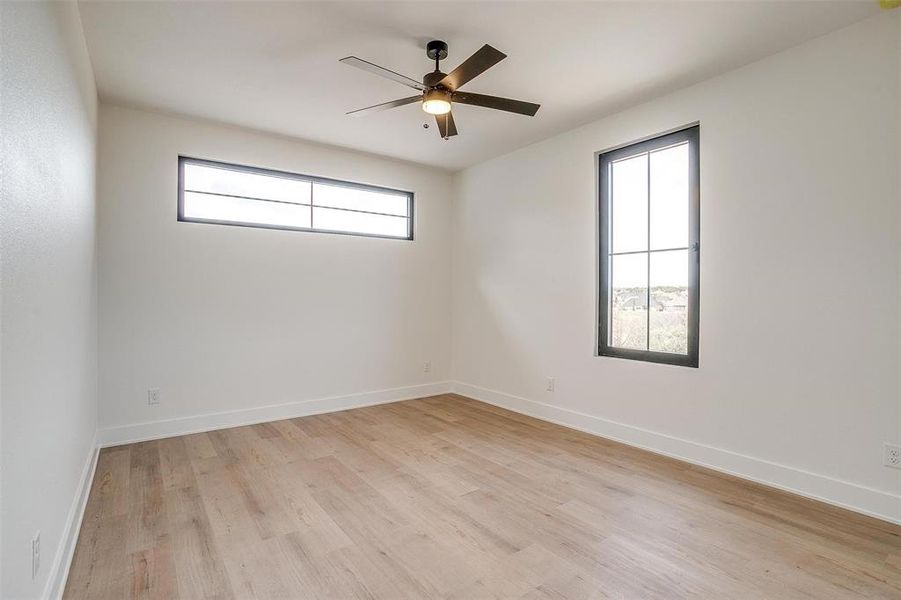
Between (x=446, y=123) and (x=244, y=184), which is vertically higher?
(x=446, y=123)

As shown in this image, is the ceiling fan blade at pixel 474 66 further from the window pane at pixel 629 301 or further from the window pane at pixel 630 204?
the window pane at pixel 629 301

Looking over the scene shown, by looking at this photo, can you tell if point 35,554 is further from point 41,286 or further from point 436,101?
point 436,101

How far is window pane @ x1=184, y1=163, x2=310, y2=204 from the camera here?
12.3 ft

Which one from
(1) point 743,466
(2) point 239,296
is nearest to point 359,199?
(2) point 239,296

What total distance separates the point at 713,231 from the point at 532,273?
1.65 meters

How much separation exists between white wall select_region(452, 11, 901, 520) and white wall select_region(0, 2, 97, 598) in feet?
11.1

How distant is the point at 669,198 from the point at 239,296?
3632 mm

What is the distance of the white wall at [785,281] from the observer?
2.30 meters

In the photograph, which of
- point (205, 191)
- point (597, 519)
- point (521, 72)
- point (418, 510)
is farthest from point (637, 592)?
point (205, 191)

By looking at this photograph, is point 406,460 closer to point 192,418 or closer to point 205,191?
point 192,418

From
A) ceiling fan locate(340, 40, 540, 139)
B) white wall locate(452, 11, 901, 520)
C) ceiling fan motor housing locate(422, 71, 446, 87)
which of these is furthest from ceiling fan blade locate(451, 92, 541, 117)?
white wall locate(452, 11, 901, 520)

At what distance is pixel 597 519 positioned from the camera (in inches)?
88.0

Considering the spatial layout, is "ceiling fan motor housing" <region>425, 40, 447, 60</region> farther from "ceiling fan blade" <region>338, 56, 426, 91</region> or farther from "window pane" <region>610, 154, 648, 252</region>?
"window pane" <region>610, 154, 648, 252</region>

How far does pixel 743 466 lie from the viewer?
9.06 feet
